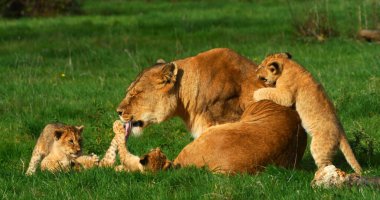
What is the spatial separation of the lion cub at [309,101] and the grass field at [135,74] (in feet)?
1.04

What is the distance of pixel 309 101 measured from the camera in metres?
A: 8.52

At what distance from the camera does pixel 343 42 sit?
58.8ft

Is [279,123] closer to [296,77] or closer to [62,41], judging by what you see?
[296,77]

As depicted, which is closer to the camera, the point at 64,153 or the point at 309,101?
the point at 309,101

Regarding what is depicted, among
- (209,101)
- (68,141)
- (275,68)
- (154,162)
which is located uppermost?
(275,68)

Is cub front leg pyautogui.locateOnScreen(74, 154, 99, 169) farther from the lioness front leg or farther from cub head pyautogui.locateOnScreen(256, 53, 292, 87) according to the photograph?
cub head pyautogui.locateOnScreen(256, 53, 292, 87)

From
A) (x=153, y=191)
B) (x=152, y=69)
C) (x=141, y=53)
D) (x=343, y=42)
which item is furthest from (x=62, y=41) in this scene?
(x=153, y=191)

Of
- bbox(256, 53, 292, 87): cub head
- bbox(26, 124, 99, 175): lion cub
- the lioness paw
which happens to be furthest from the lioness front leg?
bbox(256, 53, 292, 87): cub head

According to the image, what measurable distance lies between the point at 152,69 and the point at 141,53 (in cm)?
877

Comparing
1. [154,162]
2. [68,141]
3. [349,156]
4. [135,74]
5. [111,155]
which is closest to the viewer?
[154,162]

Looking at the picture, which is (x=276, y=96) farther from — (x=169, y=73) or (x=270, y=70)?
(x=169, y=73)

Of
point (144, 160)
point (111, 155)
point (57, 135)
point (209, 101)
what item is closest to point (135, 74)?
point (57, 135)

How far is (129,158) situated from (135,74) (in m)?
→ 6.79

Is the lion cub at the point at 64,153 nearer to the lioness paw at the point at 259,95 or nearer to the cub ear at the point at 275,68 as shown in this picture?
the lioness paw at the point at 259,95
